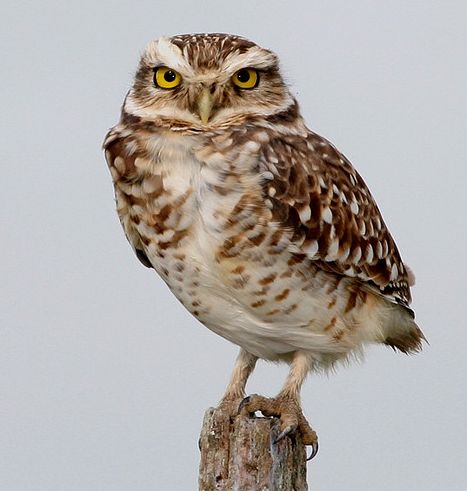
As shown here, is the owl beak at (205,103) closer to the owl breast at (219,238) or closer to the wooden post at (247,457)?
the owl breast at (219,238)

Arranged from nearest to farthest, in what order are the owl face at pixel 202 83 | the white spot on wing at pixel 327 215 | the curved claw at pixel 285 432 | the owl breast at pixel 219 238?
the curved claw at pixel 285 432
the owl breast at pixel 219 238
the owl face at pixel 202 83
the white spot on wing at pixel 327 215

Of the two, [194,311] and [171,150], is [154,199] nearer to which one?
[171,150]

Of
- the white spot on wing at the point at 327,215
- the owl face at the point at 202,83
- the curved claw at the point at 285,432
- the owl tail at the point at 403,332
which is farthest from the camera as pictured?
the owl tail at the point at 403,332

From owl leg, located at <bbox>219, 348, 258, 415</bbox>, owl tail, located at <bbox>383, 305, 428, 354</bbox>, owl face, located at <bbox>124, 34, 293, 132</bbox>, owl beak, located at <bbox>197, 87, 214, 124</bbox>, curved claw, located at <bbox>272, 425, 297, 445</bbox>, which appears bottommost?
curved claw, located at <bbox>272, 425, 297, 445</bbox>

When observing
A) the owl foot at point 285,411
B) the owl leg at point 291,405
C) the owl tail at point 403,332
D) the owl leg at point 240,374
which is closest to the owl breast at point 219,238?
the owl leg at point 291,405

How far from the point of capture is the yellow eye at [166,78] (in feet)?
24.5

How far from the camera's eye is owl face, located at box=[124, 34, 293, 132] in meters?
7.36

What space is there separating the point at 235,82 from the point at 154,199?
852 millimetres

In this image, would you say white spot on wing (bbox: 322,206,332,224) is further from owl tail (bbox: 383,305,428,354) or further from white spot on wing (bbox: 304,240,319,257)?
owl tail (bbox: 383,305,428,354)

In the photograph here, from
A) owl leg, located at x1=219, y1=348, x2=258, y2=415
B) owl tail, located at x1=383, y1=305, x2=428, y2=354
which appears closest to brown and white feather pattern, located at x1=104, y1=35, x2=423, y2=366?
owl leg, located at x1=219, y1=348, x2=258, y2=415

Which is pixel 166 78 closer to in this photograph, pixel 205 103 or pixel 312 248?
pixel 205 103

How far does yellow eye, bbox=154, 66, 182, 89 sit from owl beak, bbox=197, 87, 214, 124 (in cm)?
18

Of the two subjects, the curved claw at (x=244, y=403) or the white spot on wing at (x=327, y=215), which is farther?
the white spot on wing at (x=327, y=215)

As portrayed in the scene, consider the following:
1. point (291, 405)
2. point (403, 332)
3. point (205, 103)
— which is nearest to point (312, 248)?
point (291, 405)
